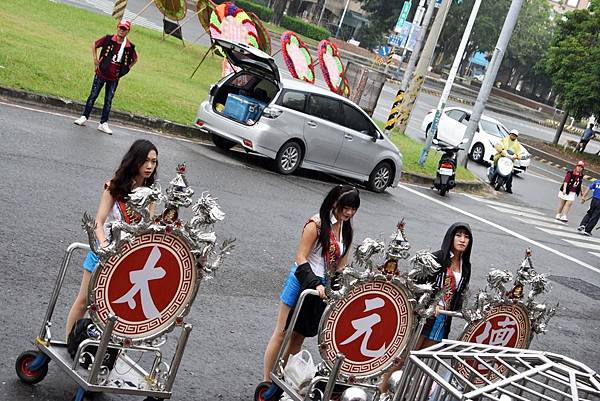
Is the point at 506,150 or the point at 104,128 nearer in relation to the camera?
the point at 104,128

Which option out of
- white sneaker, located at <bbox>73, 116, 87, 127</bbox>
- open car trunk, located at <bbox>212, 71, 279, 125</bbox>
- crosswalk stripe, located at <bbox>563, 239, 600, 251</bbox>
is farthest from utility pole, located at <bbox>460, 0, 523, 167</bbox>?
white sneaker, located at <bbox>73, 116, 87, 127</bbox>

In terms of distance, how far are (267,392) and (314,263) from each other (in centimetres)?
102

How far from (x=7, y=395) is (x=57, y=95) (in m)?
11.2

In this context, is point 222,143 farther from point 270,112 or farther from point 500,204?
point 500,204

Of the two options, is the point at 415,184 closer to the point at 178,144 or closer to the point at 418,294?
the point at 178,144

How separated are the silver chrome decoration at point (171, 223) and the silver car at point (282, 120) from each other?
10889mm

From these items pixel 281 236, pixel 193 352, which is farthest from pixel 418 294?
pixel 281 236

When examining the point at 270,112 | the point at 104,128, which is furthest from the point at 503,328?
the point at 270,112

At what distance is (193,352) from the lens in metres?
7.86

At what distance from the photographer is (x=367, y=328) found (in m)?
6.80

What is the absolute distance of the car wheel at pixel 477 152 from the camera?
104 feet

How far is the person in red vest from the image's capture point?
15562mm

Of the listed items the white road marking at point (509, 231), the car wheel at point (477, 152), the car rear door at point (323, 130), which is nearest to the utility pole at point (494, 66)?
the car wheel at point (477, 152)

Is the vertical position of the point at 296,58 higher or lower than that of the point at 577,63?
lower
